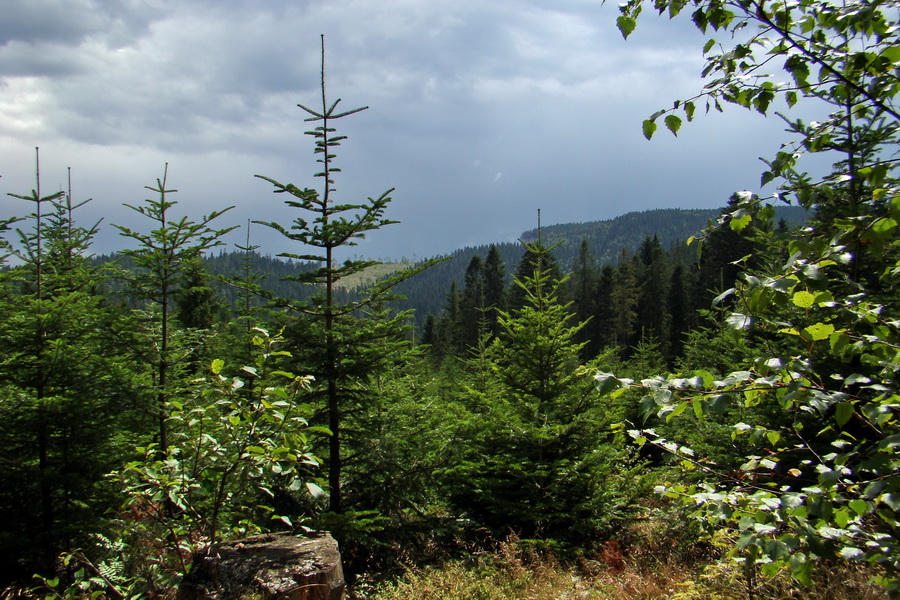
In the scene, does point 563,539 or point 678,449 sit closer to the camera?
point 678,449

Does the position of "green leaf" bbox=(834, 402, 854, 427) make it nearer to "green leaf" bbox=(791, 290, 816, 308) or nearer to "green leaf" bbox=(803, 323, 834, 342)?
"green leaf" bbox=(803, 323, 834, 342)

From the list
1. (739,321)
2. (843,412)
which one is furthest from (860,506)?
(739,321)

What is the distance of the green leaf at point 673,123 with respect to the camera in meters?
1.96

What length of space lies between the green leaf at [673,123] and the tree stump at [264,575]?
12.3ft

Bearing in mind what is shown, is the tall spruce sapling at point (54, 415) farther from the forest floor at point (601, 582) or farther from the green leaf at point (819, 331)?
the green leaf at point (819, 331)

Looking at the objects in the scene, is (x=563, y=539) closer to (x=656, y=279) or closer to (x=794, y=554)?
(x=794, y=554)

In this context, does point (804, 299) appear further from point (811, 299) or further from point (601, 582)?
point (601, 582)

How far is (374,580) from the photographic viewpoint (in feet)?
22.1

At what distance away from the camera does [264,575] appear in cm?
370

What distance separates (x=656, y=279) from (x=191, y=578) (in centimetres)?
4984

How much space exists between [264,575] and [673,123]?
3.98 metres

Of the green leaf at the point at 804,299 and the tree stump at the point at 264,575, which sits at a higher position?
the green leaf at the point at 804,299

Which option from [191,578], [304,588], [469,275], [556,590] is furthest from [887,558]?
[469,275]

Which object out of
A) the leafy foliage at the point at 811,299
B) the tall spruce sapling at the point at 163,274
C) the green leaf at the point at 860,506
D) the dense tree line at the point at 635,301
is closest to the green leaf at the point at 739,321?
the leafy foliage at the point at 811,299
